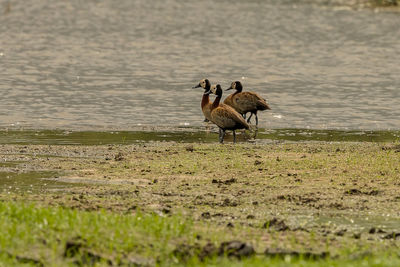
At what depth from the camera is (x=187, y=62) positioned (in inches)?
1494

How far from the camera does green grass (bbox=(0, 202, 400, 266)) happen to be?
371 inches

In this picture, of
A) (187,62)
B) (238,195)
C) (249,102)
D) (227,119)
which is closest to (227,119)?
(227,119)

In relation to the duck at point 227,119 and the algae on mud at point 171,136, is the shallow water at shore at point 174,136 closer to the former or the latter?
the algae on mud at point 171,136

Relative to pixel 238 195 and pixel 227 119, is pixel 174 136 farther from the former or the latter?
pixel 238 195

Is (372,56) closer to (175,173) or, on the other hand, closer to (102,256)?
(175,173)

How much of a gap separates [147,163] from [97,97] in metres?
11.6

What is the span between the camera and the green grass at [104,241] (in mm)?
9430

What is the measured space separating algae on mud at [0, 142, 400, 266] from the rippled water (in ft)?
10.4

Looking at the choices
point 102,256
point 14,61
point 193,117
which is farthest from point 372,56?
point 102,256

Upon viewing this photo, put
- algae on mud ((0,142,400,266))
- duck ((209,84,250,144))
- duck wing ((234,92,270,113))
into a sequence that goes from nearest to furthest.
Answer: algae on mud ((0,142,400,266))
duck ((209,84,250,144))
duck wing ((234,92,270,113))

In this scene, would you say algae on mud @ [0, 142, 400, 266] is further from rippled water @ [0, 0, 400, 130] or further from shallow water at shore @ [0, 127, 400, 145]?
rippled water @ [0, 0, 400, 130]

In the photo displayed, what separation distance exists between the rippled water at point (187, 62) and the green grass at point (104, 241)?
7.74 ft

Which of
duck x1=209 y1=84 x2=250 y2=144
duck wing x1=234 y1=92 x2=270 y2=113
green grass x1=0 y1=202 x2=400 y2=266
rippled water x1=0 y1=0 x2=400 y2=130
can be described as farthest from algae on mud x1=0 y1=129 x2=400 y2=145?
green grass x1=0 y1=202 x2=400 y2=266

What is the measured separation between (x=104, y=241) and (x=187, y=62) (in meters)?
28.3
